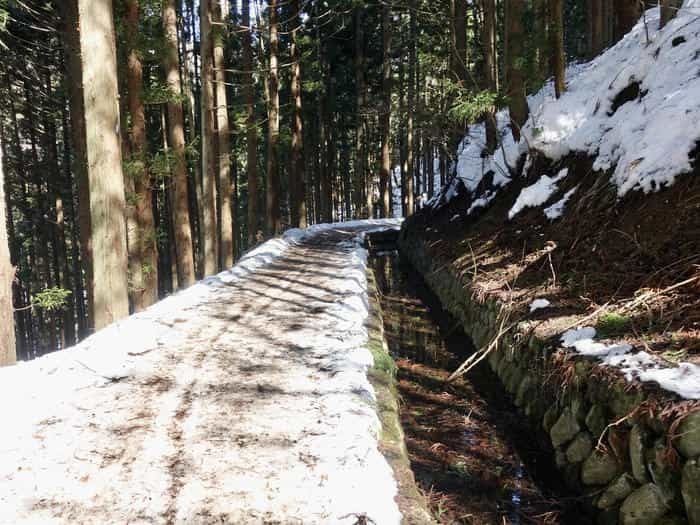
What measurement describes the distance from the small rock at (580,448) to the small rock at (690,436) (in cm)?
109

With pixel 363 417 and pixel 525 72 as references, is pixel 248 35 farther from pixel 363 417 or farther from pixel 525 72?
pixel 363 417

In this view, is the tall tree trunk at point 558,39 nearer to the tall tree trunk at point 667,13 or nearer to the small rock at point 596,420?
the tall tree trunk at point 667,13

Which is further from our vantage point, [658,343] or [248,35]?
[248,35]

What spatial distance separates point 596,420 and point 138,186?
402 inches

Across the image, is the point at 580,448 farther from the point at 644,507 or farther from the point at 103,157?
the point at 103,157

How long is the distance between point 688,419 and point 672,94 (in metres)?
5.05

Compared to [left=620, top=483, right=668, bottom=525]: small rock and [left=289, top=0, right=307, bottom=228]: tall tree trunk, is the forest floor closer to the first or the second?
[left=620, top=483, right=668, bottom=525]: small rock

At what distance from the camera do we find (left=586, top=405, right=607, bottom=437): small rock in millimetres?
3504

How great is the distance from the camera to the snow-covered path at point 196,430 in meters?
2.57

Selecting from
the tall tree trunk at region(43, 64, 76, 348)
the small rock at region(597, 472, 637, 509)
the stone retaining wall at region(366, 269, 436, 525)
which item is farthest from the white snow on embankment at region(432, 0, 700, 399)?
the tall tree trunk at region(43, 64, 76, 348)

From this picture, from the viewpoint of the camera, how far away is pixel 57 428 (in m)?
3.32

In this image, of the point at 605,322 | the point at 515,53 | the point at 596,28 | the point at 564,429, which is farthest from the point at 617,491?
the point at 596,28

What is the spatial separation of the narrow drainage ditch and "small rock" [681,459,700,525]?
3.77 feet

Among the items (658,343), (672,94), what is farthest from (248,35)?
(658,343)
